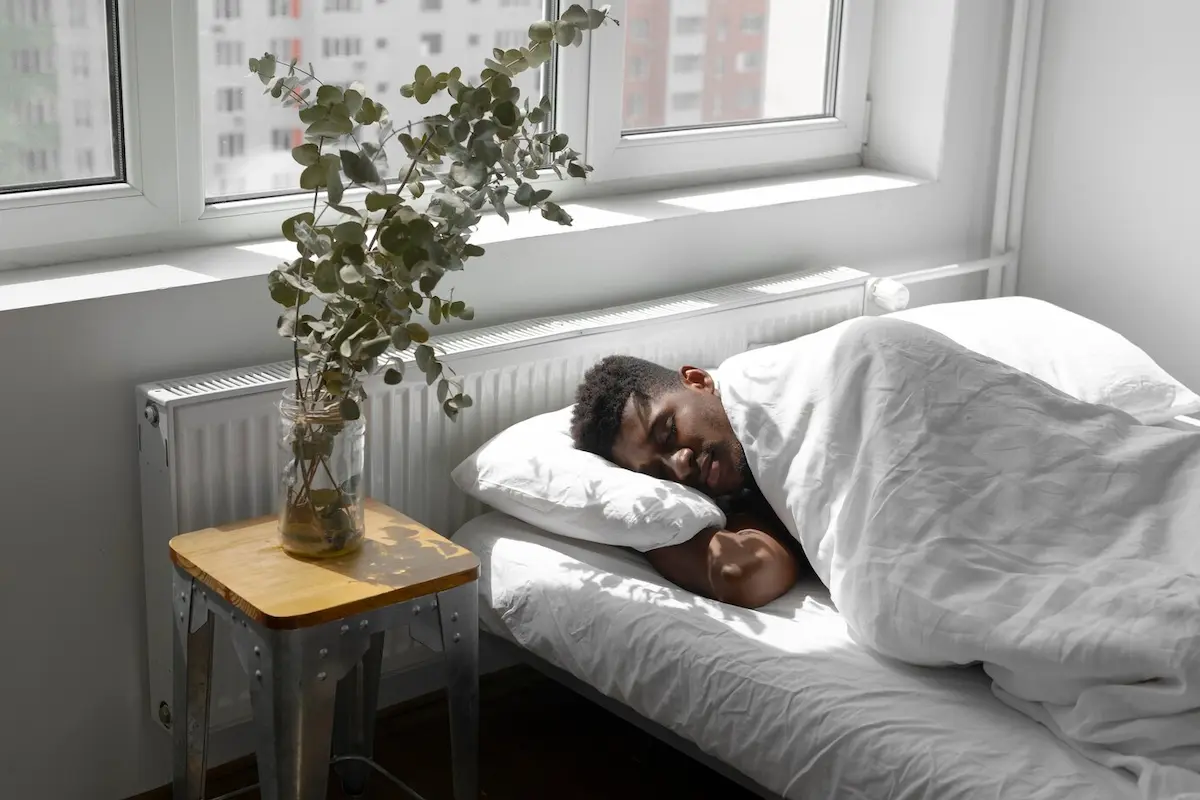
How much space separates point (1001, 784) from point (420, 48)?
1.48 meters

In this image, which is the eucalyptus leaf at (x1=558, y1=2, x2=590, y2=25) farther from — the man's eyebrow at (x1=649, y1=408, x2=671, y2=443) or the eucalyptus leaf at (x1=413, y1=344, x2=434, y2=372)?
the man's eyebrow at (x1=649, y1=408, x2=671, y2=443)

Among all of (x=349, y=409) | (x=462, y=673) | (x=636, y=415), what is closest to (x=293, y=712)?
(x=462, y=673)

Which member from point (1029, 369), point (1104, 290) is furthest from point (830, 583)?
point (1104, 290)

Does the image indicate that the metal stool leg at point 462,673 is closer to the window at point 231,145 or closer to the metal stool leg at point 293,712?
the metal stool leg at point 293,712

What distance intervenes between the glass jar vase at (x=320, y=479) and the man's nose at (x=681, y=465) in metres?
0.48

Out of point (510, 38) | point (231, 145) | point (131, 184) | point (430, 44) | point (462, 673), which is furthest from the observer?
point (510, 38)

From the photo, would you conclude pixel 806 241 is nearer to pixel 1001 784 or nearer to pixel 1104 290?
pixel 1104 290

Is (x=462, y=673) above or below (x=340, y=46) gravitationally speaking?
below

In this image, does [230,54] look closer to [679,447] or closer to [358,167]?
[358,167]

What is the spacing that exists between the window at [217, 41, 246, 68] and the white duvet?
0.88 metres

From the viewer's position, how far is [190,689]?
1817 mm

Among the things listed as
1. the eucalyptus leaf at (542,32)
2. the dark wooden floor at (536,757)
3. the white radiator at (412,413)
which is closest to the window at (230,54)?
the white radiator at (412,413)

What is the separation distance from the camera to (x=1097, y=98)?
2885mm

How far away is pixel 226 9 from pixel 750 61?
1.16 metres
